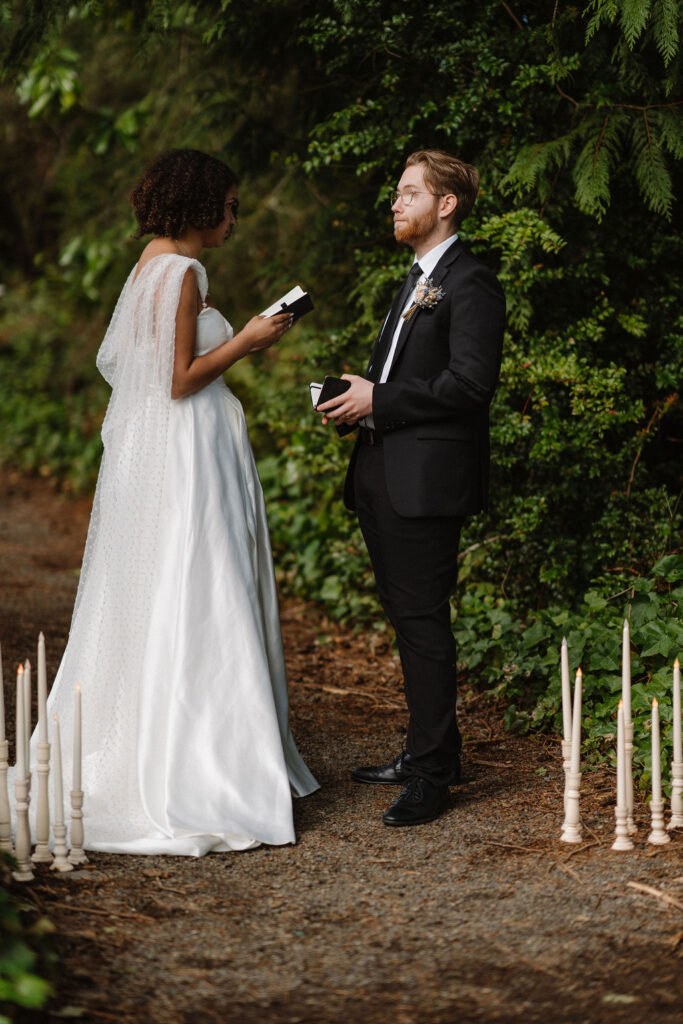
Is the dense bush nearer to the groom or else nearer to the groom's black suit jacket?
the groom

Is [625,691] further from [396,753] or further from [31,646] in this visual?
[31,646]

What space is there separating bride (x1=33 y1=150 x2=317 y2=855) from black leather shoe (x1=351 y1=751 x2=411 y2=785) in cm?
32

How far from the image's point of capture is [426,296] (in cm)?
379

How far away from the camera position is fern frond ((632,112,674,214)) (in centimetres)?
459

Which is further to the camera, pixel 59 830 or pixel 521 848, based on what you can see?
pixel 521 848

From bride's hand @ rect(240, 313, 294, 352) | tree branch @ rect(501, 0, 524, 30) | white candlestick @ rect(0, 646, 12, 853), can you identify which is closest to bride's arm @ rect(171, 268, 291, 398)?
bride's hand @ rect(240, 313, 294, 352)

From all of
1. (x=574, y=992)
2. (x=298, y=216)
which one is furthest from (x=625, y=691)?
(x=298, y=216)

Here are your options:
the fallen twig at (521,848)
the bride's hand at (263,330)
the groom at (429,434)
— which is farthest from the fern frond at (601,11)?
the fallen twig at (521,848)

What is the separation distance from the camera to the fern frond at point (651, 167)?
15.1 ft

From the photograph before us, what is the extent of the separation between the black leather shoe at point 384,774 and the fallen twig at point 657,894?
1.14m

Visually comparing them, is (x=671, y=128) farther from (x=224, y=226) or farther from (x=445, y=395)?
(x=224, y=226)

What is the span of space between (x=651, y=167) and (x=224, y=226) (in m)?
1.85

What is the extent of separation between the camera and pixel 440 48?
17.0 ft

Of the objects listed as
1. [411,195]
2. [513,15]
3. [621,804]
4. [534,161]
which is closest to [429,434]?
[411,195]
